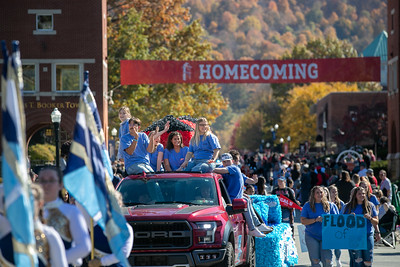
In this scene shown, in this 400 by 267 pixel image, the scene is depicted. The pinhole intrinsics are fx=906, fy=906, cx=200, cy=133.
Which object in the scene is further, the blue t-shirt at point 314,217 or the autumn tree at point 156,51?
the autumn tree at point 156,51

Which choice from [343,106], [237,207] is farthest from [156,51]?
[237,207]

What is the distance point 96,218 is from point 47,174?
136cm

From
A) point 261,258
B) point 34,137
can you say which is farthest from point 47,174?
point 34,137

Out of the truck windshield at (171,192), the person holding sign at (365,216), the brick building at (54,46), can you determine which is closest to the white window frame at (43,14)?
the brick building at (54,46)

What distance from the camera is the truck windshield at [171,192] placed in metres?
13.7

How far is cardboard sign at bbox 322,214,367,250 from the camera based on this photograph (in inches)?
575

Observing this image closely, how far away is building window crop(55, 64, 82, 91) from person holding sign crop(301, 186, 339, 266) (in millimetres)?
33004

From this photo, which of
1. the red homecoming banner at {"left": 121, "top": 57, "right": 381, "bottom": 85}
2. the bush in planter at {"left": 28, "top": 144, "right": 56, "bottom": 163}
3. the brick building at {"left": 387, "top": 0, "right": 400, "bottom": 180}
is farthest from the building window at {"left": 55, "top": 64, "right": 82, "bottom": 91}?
the brick building at {"left": 387, "top": 0, "right": 400, "bottom": 180}

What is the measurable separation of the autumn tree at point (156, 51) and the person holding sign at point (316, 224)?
3991cm

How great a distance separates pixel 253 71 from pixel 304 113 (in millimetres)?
68411

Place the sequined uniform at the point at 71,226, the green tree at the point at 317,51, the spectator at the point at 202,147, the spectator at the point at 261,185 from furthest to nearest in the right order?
the green tree at the point at 317,51, the spectator at the point at 261,185, the spectator at the point at 202,147, the sequined uniform at the point at 71,226

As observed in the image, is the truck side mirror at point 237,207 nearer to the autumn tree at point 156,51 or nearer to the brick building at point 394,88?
the brick building at point 394,88

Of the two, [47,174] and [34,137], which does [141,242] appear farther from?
[34,137]

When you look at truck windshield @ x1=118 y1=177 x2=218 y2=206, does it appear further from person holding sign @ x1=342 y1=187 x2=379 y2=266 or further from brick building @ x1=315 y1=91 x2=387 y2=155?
brick building @ x1=315 y1=91 x2=387 y2=155
